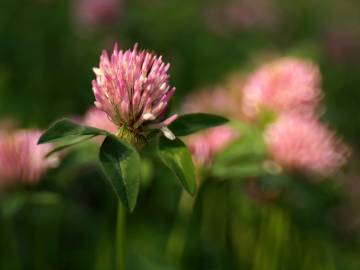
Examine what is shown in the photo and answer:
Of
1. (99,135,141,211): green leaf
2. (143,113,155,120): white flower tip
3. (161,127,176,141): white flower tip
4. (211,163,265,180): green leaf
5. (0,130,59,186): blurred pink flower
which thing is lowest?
(0,130,59,186): blurred pink flower

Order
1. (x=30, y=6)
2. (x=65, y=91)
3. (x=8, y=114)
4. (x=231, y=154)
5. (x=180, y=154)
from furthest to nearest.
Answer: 1. (x=30, y=6)
2. (x=65, y=91)
3. (x=8, y=114)
4. (x=231, y=154)
5. (x=180, y=154)

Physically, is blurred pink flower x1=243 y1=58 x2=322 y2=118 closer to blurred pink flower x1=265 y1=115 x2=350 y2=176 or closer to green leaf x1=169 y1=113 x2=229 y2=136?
blurred pink flower x1=265 y1=115 x2=350 y2=176

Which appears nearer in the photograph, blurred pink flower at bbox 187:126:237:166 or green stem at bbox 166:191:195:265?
blurred pink flower at bbox 187:126:237:166

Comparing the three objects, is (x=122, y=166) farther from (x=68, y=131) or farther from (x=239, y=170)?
(x=239, y=170)

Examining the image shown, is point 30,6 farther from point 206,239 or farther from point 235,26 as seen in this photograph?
point 206,239

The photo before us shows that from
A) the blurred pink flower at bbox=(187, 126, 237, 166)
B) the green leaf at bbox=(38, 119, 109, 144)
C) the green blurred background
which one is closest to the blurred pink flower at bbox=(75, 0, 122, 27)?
the green blurred background

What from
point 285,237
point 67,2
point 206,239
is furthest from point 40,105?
point 67,2

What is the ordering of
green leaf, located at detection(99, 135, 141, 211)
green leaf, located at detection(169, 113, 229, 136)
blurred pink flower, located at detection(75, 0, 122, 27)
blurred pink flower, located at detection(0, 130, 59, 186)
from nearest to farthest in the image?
green leaf, located at detection(99, 135, 141, 211), green leaf, located at detection(169, 113, 229, 136), blurred pink flower, located at detection(0, 130, 59, 186), blurred pink flower, located at detection(75, 0, 122, 27)

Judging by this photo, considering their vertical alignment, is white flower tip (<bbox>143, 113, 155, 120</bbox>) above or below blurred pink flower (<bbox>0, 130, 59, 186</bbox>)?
above
